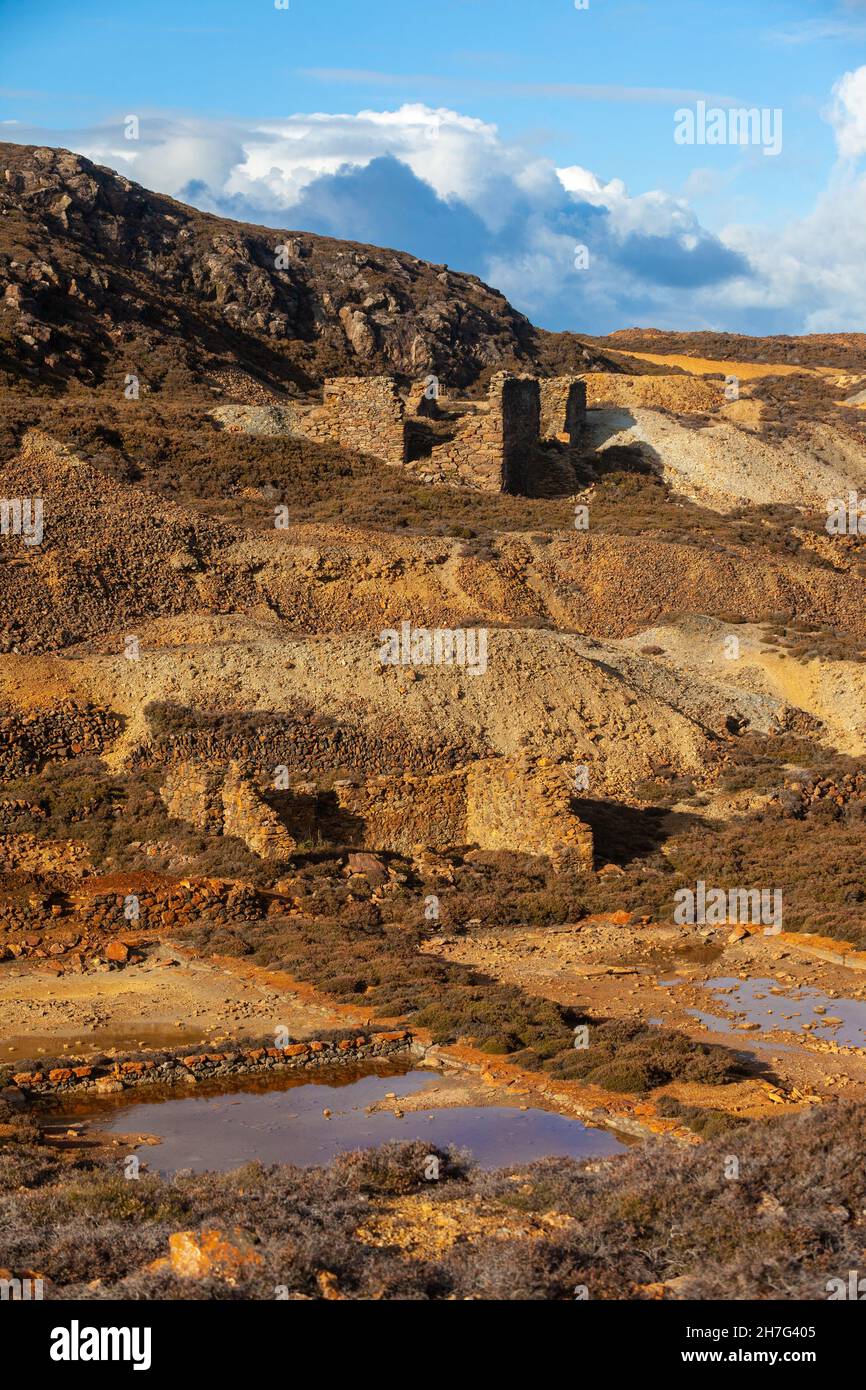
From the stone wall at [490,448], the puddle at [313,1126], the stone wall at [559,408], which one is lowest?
the puddle at [313,1126]

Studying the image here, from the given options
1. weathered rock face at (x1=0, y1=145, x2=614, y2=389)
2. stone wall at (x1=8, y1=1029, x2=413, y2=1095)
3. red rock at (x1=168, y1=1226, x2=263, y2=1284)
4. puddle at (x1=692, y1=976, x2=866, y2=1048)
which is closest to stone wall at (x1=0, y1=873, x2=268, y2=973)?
stone wall at (x1=8, y1=1029, x2=413, y2=1095)

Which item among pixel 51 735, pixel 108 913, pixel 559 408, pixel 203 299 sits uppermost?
pixel 203 299

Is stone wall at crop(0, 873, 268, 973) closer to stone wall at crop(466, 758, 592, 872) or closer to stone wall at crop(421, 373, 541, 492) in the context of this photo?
stone wall at crop(466, 758, 592, 872)

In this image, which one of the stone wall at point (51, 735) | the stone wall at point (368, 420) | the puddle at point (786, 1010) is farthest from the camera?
the stone wall at point (368, 420)

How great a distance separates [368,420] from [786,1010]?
31.2 metres

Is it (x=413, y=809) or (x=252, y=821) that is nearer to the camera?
(x=252, y=821)

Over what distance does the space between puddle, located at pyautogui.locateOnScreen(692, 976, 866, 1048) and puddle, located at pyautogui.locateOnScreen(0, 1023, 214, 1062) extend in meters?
6.94

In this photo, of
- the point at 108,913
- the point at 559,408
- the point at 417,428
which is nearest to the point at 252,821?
the point at 108,913

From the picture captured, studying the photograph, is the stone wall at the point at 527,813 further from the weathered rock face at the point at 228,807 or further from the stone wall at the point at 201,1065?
the stone wall at the point at 201,1065

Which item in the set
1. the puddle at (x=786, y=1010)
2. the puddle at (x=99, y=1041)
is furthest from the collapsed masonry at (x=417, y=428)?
the puddle at (x=99, y=1041)

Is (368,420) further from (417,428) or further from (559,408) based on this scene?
(559,408)

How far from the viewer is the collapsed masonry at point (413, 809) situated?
25.2m

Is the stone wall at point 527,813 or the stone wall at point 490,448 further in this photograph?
the stone wall at point 490,448

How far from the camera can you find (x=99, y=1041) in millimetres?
17953
